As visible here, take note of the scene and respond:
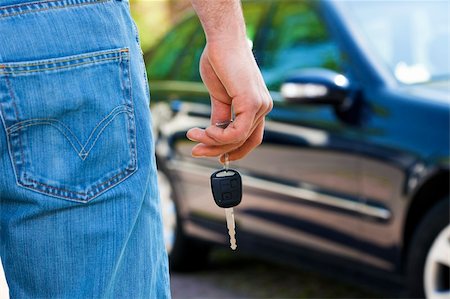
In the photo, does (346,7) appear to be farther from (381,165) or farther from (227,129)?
(227,129)

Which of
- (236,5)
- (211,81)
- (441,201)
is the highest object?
(236,5)

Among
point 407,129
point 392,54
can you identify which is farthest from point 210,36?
point 392,54

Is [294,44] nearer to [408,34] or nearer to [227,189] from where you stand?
[408,34]

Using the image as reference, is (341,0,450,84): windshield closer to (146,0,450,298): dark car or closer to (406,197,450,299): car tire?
(146,0,450,298): dark car

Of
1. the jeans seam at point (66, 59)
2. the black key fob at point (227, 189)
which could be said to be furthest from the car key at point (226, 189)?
the jeans seam at point (66, 59)

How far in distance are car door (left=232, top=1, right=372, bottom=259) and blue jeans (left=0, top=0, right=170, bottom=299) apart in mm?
2786

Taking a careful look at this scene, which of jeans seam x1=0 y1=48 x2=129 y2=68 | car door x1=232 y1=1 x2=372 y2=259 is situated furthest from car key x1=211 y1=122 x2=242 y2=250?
car door x1=232 y1=1 x2=372 y2=259

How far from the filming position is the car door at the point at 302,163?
4.48 m

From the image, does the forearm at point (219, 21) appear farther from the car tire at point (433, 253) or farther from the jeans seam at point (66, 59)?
the car tire at point (433, 253)

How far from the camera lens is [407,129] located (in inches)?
167

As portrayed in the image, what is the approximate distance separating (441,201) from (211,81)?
8.03 feet

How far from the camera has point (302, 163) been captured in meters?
4.66

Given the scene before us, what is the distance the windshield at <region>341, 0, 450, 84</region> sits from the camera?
4660 mm

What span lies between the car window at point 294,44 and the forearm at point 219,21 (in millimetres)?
2945
